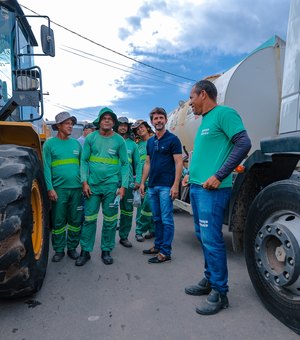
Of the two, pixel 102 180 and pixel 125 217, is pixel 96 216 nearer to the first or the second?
pixel 102 180

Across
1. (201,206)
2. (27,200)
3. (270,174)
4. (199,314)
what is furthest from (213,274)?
(27,200)

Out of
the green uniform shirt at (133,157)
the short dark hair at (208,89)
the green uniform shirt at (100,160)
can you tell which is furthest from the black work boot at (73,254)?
the short dark hair at (208,89)

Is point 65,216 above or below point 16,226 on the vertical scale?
below

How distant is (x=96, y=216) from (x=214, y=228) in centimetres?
177

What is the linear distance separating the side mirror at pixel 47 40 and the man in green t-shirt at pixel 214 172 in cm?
189

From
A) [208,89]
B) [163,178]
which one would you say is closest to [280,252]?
[208,89]

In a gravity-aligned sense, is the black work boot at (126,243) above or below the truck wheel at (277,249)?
below

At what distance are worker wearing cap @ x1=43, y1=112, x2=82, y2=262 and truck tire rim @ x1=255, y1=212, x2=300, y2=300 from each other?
2.32m

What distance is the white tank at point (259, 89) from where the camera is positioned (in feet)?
15.4

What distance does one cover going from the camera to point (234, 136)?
289 cm

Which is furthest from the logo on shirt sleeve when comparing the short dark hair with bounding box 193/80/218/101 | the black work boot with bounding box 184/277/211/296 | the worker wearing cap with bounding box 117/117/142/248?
the worker wearing cap with bounding box 117/117/142/248

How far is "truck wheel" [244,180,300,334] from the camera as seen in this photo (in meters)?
2.57

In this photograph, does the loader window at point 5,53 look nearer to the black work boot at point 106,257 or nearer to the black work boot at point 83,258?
the black work boot at point 83,258

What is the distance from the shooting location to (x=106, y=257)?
4352mm
